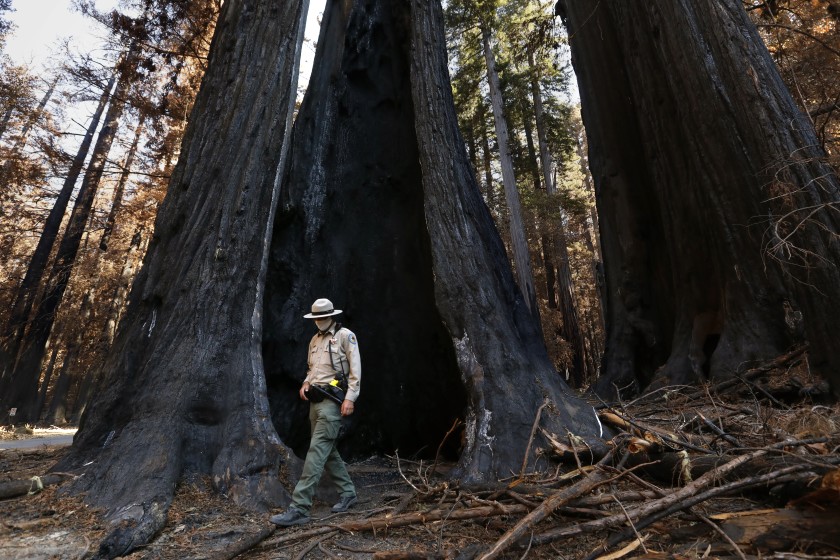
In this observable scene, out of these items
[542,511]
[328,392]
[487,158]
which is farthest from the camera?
[487,158]

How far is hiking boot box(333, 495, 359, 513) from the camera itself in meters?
3.91

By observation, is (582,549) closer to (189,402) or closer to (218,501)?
(218,501)

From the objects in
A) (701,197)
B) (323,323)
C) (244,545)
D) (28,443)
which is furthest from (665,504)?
(28,443)

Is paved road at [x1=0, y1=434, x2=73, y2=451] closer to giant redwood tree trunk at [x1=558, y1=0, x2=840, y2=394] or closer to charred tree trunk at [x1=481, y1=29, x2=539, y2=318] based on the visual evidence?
giant redwood tree trunk at [x1=558, y1=0, x2=840, y2=394]

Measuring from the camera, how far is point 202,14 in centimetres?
1023

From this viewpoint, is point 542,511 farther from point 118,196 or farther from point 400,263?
point 118,196

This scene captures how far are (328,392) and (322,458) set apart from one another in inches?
21.3

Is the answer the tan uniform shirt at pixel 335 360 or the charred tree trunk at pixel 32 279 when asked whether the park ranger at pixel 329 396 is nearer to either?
the tan uniform shirt at pixel 335 360

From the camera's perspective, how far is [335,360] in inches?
172

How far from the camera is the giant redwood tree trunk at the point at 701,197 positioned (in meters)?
5.35

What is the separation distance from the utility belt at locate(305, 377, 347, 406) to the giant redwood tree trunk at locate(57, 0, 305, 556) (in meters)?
0.51

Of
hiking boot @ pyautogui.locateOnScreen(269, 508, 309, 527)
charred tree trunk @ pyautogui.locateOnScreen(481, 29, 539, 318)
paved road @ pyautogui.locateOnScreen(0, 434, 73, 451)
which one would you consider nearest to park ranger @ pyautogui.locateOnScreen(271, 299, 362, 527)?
hiking boot @ pyautogui.locateOnScreen(269, 508, 309, 527)

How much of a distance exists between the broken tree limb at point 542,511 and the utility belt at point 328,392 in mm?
2086

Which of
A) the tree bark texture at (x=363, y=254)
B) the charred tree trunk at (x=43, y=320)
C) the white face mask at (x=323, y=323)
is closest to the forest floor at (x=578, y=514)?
the white face mask at (x=323, y=323)
